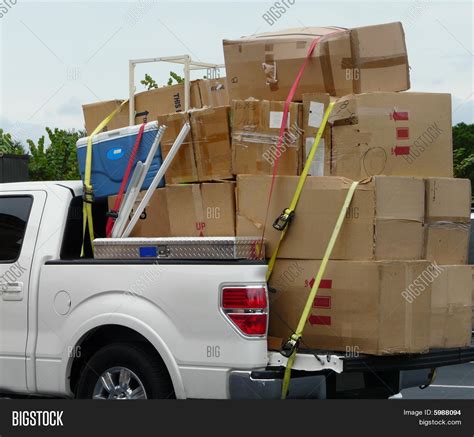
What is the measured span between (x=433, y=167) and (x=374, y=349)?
1.30m

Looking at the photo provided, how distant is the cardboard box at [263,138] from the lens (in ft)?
18.5

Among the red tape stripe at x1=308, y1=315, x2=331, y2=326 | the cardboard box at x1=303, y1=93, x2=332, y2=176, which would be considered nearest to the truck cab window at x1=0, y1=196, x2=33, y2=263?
the cardboard box at x1=303, y1=93, x2=332, y2=176

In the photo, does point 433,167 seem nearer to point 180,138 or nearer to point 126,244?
point 180,138

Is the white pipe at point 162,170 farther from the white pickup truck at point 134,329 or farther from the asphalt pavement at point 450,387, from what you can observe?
the asphalt pavement at point 450,387

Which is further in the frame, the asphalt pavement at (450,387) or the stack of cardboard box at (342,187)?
the asphalt pavement at (450,387)

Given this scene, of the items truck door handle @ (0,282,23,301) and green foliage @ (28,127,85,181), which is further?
green foliage @ (28,127,85,181)

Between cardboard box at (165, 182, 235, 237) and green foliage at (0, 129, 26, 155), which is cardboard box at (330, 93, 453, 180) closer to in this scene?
cardboard box at (165, 182, 235, 237)

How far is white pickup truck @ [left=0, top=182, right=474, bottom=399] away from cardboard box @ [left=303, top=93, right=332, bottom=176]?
32.9 inches

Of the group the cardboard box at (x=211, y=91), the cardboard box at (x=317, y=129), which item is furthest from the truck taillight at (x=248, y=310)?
the cardboard box at (x=211, y=91)

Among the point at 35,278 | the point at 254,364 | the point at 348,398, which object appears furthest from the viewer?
the point at 35,278

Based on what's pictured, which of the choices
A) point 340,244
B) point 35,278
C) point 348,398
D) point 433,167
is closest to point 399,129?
point 433,167

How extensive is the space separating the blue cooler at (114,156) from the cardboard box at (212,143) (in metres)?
0.31

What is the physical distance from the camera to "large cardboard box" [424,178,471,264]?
5688 millimetres

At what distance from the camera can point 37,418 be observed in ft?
18.7
